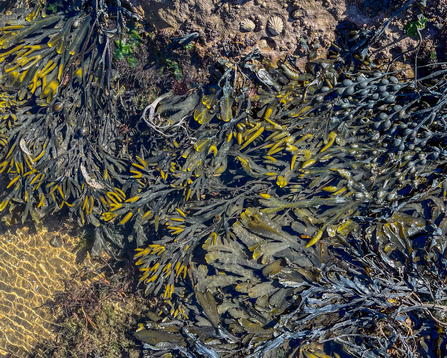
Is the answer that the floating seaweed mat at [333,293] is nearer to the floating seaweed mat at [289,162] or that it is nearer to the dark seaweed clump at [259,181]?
the dark seaweed clump at [259,181]

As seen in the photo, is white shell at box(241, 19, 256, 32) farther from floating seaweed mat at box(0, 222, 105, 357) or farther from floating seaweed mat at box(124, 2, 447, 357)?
floating seaweed mat at box(0, 222, 105, 357)

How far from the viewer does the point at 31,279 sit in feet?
10.9

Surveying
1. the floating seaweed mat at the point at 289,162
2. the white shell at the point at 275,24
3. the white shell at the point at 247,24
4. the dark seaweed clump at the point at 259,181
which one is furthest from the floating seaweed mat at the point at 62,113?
the white shell at the point at 275,24

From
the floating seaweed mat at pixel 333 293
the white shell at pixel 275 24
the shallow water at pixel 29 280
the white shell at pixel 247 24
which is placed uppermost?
the white shell at pixel 275 24

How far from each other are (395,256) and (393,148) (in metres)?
0.92

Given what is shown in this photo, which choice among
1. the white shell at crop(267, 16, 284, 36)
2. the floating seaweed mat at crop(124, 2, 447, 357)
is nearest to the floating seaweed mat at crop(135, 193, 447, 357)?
the floating seaweed mat at crop(124, 2, 447, 357)

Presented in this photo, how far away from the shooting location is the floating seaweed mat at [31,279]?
10.7 ft

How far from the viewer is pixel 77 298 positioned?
10.4 feet

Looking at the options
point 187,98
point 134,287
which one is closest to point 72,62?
point 187,98

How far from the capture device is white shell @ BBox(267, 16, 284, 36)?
7.39 feet

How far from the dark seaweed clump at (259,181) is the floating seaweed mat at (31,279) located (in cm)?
65

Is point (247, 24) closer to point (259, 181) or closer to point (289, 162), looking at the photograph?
point (289, 162)

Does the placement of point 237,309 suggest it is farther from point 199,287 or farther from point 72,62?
point 72,62

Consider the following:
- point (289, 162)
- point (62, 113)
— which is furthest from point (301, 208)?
point (62, 113)
